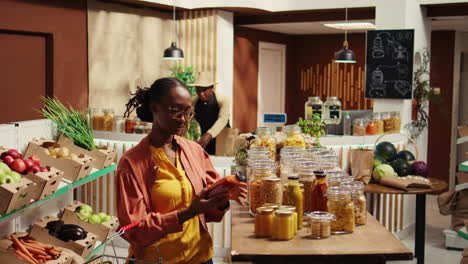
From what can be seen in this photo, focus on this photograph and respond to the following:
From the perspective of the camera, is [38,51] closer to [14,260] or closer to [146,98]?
[14,260]

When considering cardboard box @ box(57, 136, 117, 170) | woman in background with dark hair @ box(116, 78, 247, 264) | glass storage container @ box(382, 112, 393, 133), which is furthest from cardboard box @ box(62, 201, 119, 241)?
glass storage container @ box(382, 112, 393, 133)

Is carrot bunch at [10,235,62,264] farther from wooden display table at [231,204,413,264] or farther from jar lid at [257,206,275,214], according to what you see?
jar lid at [257,206,275,214]

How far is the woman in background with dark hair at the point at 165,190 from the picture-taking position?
7.79ft

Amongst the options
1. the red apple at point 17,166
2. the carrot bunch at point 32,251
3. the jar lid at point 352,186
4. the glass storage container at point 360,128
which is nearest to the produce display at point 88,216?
the carrot bunch at point 32,251

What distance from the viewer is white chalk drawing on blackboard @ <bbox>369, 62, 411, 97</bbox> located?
24.6 ft

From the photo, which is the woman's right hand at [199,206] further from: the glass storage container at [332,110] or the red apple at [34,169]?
the glass storage container at [332,110]

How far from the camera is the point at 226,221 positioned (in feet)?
18.6

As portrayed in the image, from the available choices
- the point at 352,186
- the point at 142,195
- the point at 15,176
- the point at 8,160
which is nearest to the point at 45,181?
the point at 15,176

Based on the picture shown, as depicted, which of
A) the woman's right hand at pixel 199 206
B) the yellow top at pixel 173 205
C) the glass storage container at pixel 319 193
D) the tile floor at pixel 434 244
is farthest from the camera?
the tile floor at pixel 434 244

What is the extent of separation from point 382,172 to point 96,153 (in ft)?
8.30

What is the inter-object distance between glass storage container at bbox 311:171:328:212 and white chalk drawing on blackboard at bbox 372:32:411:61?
5004mm

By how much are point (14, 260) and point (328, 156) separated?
5.58 feet

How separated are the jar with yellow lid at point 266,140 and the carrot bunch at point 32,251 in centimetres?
131

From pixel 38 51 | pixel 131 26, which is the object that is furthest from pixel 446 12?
pixel 38 51
